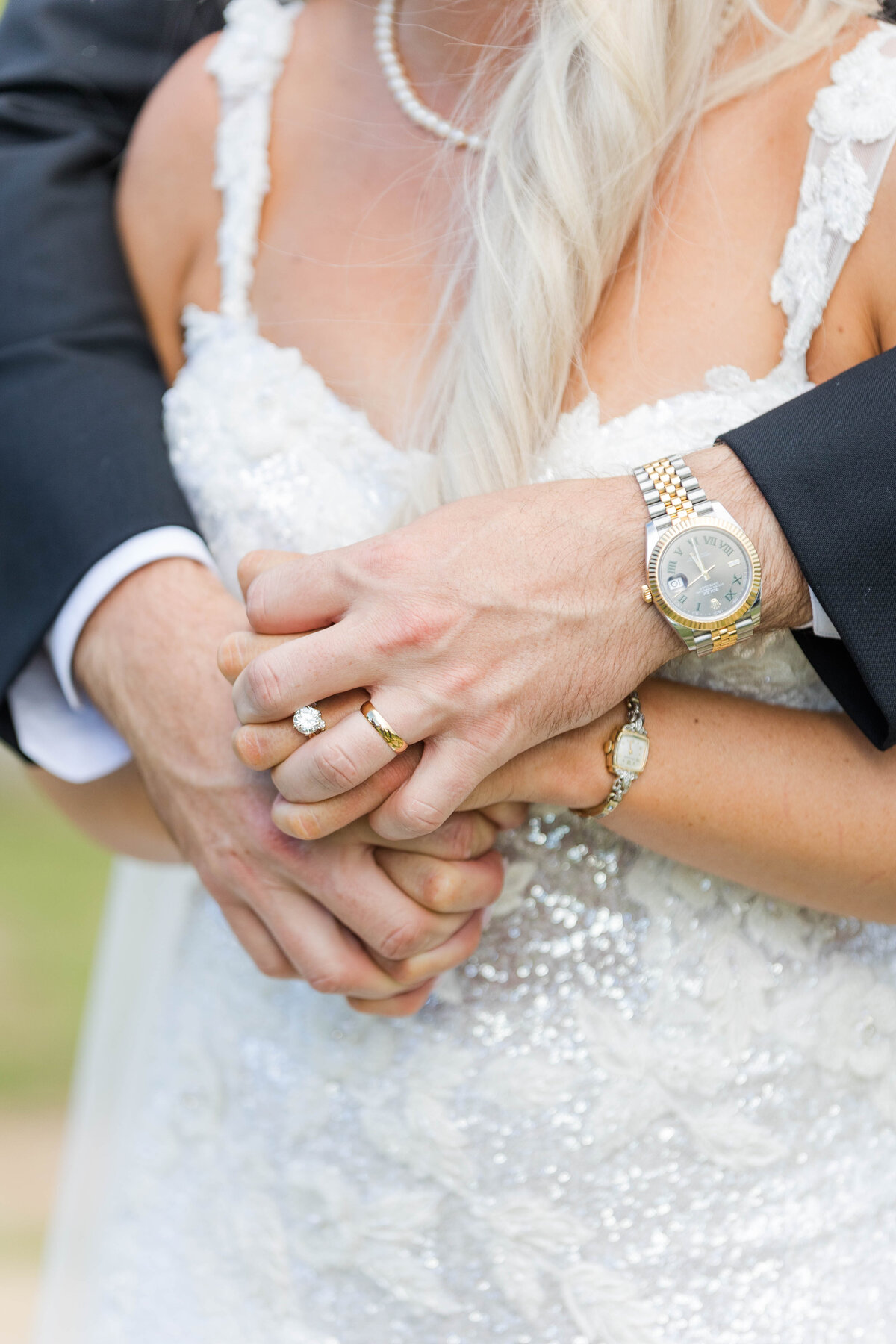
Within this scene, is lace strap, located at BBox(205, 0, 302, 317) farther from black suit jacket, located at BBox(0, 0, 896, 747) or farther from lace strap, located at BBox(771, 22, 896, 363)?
lace strap, located at BBox(771, 22, 896, 363)

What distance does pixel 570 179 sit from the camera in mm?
1133

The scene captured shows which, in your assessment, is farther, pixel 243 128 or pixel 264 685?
pixel 243 128

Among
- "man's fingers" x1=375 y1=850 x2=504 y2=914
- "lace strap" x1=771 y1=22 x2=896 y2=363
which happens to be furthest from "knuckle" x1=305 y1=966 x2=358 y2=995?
"lace strap" x1=771 y1=22 x2=896 y2=363

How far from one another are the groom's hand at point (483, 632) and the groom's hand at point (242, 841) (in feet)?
0.48

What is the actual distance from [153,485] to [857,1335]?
Result: 51.6 inches

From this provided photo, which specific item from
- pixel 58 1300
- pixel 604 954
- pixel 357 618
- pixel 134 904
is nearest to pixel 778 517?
pixel 357 618

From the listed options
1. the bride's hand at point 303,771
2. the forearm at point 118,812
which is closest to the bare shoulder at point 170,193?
the forearm at point 118,812

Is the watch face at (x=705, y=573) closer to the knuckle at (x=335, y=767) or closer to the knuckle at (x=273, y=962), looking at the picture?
the knuckle at (x=335, y=767)

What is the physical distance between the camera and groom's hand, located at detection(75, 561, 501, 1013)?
1109 mm

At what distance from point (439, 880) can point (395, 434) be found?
51cm

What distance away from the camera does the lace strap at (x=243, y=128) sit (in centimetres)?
139

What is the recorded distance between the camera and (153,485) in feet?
4.36

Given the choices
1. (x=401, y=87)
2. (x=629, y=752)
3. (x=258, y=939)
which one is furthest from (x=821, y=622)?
(x=401, y=87)

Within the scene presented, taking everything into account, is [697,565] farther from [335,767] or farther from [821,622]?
[335,767]
